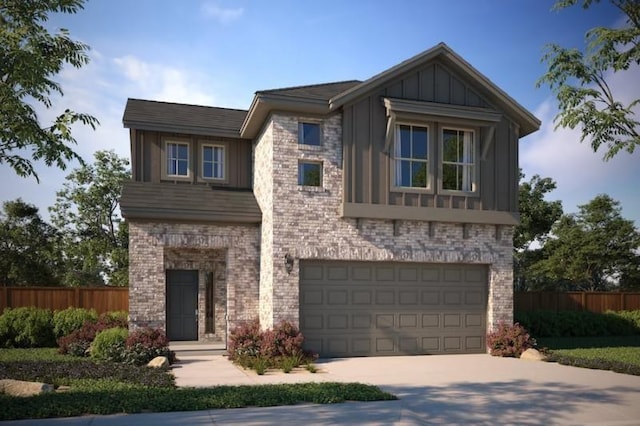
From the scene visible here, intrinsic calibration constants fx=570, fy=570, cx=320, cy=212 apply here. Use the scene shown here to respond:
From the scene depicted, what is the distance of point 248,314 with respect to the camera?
1609 cm

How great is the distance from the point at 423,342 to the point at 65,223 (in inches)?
898

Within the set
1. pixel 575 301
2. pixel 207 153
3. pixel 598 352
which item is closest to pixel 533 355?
Result: pixel 598 352

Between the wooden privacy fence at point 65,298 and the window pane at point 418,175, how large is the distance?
10.00 meters

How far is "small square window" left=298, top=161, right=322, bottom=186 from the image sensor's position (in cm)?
1512

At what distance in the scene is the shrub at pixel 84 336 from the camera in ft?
49.3

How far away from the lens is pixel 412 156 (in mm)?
15797

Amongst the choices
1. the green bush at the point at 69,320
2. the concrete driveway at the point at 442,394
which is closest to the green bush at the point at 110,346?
the concrete driveway at the point at 442,394

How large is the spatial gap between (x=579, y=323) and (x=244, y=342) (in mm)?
13388

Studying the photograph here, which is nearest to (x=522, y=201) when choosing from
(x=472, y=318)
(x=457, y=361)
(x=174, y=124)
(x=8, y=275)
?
(x=472, y=318)

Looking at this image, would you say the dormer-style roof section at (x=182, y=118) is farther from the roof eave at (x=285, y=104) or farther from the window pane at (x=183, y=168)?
the roof eave at (x=285, y=104)

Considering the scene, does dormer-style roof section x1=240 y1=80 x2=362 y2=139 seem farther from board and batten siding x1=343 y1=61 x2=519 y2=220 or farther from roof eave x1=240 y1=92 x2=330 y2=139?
board and batten siding x1=343 y1=61 x2=519 y2=220

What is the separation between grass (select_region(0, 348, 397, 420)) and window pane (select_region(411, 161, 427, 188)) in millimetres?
7000

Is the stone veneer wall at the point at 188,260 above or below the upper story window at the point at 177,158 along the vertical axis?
below

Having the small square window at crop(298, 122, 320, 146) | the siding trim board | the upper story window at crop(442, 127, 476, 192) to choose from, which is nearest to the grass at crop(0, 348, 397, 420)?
the siding trim board
